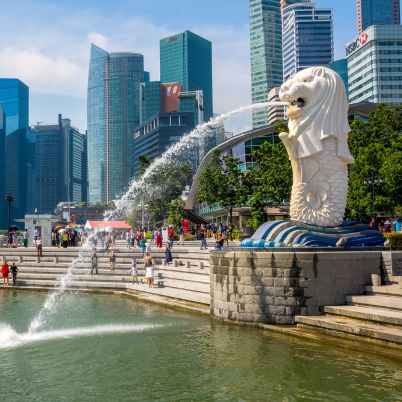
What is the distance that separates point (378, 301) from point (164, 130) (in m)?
146

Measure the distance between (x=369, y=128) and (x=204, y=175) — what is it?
12.6 m

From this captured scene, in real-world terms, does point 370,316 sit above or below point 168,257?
below

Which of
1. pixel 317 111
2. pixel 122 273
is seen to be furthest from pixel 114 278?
pixel 317 111

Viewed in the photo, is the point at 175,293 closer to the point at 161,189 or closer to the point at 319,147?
the point at 319,147

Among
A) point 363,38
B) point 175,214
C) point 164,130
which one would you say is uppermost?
point 363,38

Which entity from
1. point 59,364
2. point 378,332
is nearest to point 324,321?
point 378,332

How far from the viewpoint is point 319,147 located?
711 inches

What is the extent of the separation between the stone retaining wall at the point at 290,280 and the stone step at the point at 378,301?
460mm

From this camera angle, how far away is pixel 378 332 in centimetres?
1295

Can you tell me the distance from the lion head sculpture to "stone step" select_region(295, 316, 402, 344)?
18.9 ft

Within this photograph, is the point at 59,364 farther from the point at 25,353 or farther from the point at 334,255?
the point at 334,255

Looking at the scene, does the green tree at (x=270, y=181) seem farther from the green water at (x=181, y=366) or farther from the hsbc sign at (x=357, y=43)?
the hsbc sign at (x=357, y=43)

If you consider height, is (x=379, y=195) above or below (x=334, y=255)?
above

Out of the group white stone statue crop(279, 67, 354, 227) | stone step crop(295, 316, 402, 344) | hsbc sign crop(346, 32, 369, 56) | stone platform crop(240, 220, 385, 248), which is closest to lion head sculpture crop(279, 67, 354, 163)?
white stone statue crop(279, 67, 354, 227)
